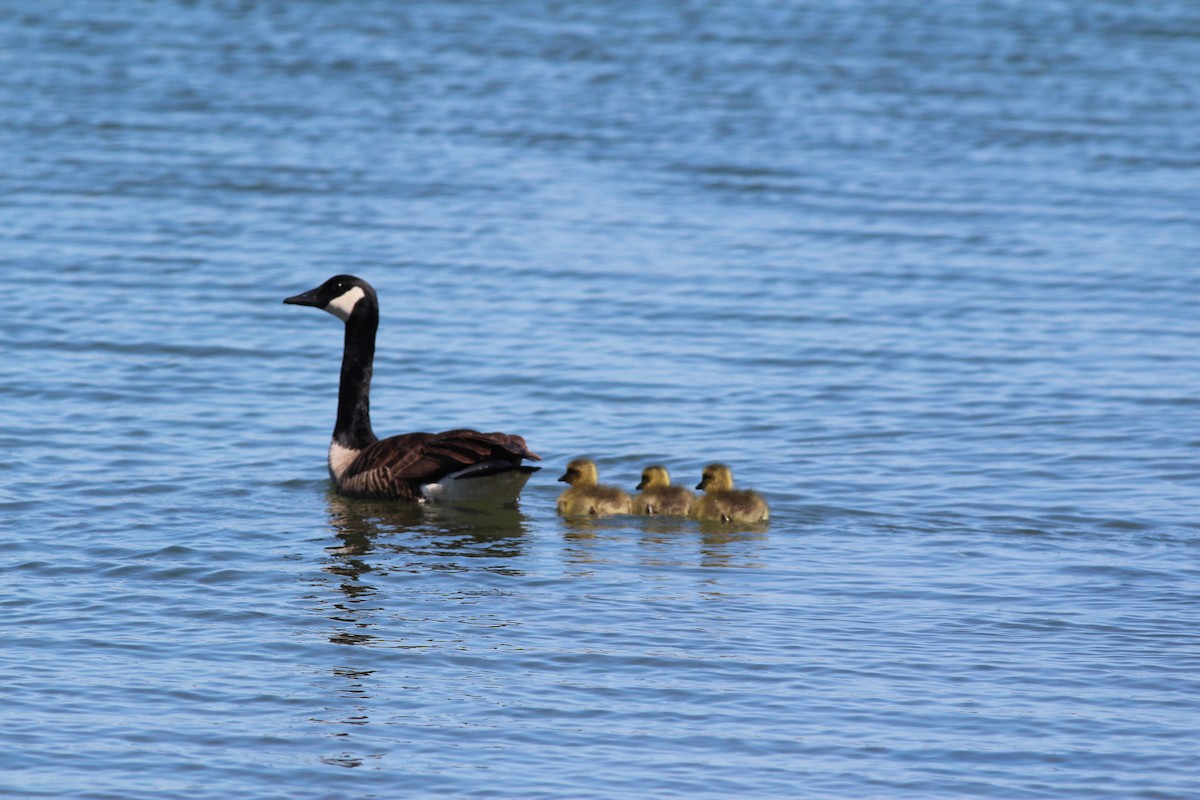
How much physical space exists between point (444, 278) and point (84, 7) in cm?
1999

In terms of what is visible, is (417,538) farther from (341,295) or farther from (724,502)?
(341,295)

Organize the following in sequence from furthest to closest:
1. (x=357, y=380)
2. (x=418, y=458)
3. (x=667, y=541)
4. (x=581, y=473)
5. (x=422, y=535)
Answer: (x=357, y=380) < (x=418, y=458) < (x=581, y=473) < (x=422, y=535) < (x=667, y=541)

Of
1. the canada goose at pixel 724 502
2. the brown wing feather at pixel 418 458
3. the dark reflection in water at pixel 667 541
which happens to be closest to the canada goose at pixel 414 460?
the brown wing feather at pixel 418 458

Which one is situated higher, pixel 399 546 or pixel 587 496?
pixel 587 496

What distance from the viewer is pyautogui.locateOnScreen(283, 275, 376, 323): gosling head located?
13008 millimetres

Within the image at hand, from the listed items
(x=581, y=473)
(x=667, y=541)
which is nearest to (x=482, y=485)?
(x=581, y=473)

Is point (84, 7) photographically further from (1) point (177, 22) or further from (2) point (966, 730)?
(2) point (966, 730)

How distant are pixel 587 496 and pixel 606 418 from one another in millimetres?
2476

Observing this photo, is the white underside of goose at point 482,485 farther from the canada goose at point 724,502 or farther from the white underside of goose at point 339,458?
the canada goose at point 724,502

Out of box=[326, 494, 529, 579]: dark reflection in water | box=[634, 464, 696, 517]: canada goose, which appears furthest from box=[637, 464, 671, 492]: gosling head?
box=[326, 494, 529, 579]: dark reflection in water

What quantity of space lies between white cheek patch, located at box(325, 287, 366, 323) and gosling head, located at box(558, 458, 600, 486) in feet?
7.81

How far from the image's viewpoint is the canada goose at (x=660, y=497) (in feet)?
37.1

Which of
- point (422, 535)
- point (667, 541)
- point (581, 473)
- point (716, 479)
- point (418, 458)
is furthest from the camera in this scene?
point (418, 458)

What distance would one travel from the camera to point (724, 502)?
11078mm
